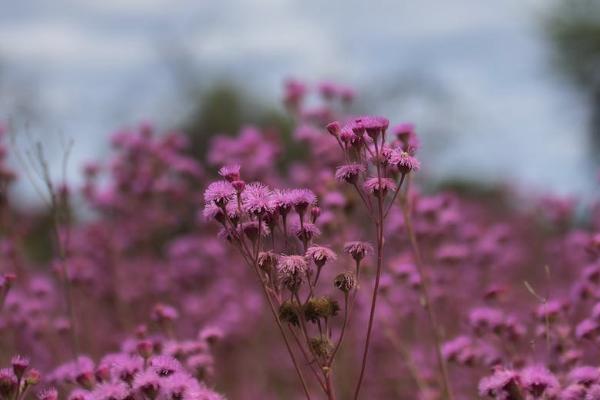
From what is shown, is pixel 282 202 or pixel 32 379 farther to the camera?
pixel 32 379

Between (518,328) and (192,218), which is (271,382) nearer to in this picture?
(192,218)

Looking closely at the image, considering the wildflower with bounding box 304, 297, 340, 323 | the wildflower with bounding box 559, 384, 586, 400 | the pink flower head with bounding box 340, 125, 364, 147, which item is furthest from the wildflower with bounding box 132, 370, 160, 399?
the wildflower with bounding box 559, 384, 586, 400

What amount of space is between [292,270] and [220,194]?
39 cm

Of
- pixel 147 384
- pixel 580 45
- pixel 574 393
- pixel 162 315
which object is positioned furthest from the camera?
pixel 580 45

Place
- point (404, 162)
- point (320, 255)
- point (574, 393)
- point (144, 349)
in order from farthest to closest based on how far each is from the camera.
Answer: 1. point (144, 349)
2. point (574, 393)
3. point (404, 162)
4. point (320, 255)

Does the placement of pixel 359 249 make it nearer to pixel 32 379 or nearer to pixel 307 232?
pixel 307 232

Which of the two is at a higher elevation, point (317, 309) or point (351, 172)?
point (351, 172)

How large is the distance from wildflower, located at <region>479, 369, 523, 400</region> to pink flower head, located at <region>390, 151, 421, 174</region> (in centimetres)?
83

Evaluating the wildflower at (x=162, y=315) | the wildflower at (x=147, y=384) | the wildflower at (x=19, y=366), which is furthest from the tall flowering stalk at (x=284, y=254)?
the wildflower at (x=162, y=315)

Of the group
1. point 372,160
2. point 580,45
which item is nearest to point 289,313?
point 372,160

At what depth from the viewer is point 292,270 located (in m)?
2.77

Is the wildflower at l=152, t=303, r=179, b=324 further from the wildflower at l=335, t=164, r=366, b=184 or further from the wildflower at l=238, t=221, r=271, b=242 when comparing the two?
the wildflower at l=335, t=164, r=366, b=184

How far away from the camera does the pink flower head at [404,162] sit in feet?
9.66

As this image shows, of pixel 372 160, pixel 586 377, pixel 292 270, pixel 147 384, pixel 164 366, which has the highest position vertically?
pixel 372 160
